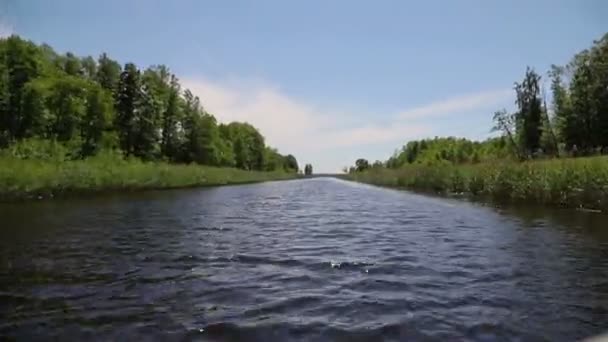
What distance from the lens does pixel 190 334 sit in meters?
5.48

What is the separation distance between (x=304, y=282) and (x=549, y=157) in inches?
1528

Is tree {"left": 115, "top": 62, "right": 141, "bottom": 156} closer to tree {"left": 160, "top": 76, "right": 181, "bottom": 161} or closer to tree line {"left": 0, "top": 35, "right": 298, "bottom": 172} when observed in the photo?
tree line {"left": 0, "top": 35, "right": 298, "bottom": 172}

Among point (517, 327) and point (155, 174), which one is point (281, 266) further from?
point (155, 174)

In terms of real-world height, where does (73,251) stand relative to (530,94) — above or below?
below

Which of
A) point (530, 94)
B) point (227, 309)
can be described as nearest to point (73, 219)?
point (227, 309)

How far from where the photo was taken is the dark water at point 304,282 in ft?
18.8

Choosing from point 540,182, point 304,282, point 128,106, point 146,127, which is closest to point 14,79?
point 128,106

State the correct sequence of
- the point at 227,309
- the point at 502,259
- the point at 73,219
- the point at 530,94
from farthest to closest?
the point at 530,94 < the point at 73,219 < the point at 502,259 < the point at 227,309

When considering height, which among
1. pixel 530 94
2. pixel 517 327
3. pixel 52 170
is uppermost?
pixel 530 94

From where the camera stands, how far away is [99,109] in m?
61.3

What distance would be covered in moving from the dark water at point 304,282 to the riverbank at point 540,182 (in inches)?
213

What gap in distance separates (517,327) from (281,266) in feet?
15.9

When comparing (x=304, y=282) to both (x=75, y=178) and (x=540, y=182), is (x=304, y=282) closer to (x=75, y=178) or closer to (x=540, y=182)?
(x=540, y=182)

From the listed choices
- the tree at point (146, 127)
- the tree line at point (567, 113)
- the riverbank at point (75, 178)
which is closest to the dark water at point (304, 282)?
the riverbank at point (75, 178)
